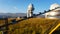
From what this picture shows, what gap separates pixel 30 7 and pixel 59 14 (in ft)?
37.9

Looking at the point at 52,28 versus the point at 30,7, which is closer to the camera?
the point at 52,28

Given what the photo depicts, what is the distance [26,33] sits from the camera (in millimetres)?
14070

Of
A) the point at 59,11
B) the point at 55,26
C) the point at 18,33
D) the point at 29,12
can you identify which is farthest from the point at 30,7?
the point at 55,26

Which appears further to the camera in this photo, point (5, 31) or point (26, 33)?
point (26, 33)

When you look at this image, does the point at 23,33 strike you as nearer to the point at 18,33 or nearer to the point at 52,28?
the point at 18,33

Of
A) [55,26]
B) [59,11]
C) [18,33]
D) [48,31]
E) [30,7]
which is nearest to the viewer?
[48,31]

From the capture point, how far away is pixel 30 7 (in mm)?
51406

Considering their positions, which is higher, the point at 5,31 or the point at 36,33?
the point at 5,31

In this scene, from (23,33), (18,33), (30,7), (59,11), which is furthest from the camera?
(30,7)

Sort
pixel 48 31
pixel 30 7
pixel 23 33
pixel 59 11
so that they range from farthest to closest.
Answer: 1. pixel 30 7
2. pixel 59 11
3. pixel 23 33
4. pixel 48 31

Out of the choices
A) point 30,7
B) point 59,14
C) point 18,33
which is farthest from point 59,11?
point 18,33

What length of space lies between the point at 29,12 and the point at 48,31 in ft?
165

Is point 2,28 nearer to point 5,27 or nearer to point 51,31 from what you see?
point 5,27

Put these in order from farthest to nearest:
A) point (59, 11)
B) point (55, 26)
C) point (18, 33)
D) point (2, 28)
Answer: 1. point (59, 11)
2. point (18, 33)
3. point (55, 26)
4. point (2, 28)
